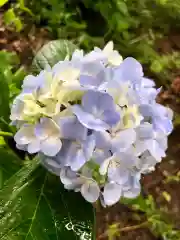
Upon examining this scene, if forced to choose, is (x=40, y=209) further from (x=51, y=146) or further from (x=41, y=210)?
(x=51, y=146)

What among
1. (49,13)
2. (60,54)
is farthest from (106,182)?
(49,13)

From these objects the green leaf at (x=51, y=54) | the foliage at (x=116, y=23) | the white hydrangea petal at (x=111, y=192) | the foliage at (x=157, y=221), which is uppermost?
the green leaf at (x=51, y=54)

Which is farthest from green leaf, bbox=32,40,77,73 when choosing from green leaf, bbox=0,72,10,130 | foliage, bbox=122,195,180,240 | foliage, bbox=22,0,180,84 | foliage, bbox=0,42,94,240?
foliage, bbox=22,0,180,84

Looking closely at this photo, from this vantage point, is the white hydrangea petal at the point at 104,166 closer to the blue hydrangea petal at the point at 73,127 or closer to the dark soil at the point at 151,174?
the blue hydrangea petal at the point at 73,127

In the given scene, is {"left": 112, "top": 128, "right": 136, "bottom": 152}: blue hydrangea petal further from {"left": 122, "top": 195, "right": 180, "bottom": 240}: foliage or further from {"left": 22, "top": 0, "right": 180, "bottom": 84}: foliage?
{"left": 22, "top": 0, "right": 180, "bottom": 84}: foliage

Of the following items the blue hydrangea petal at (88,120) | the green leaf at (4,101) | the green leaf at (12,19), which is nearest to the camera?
the blue hydrangea petal at (88,120)

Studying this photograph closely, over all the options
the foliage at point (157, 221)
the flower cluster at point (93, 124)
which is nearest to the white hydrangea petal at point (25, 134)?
the flower cluster at point (93, 124)

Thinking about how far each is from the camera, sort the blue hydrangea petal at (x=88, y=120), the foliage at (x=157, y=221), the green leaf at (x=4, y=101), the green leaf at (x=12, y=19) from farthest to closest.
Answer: the green leaf at (x=12, y=19)
the foliage at (x=157, y=221)
the green leaf at (x=4, y=101)
the blue hydrangea petal at (x=88, y=120)
